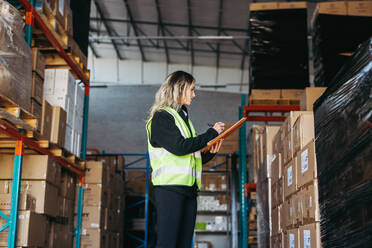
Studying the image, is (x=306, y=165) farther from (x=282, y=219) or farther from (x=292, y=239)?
(x=282, y=219)

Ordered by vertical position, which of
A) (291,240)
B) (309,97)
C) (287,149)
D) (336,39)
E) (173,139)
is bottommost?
(291,240)

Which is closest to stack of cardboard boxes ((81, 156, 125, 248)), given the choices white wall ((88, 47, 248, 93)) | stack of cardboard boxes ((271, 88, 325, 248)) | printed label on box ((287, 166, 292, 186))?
stack of cardboard boxes ((271, 88, 325, 248))

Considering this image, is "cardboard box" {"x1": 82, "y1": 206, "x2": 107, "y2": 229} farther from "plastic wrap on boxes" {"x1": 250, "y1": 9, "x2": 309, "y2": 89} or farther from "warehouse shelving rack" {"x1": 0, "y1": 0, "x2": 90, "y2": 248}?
"plastic wrap on boxes" {"x1": 250, "y1": 9, "x2": 309, "y2": 89}

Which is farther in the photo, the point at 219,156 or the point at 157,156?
the point at 219,156

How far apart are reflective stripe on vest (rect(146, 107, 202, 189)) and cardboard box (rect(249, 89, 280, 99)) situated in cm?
374

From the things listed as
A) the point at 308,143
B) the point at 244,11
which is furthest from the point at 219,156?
the point at 308,143

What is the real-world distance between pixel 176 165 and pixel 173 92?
18.9 inches

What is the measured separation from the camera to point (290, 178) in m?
3.72

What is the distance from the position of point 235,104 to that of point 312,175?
593 inches

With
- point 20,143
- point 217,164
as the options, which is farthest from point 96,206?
point 217,164

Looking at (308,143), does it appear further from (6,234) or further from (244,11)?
(244,11)

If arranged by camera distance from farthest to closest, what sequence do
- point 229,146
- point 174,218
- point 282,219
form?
point 229,146 < point 282,219 < point 174,218

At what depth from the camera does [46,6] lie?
18.9 feet

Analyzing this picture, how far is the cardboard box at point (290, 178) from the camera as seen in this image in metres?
3.52
